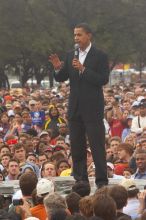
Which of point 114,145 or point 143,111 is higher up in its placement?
point 143,111

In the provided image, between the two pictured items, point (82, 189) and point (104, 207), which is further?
point (82, 189)

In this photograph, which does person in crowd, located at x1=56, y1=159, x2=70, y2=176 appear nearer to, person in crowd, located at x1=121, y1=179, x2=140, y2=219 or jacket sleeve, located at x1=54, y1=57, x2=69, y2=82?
jacket sleeve, located at x1=54, y1=57, x2=69, y2=82

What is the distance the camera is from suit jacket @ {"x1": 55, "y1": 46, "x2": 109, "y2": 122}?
860cm

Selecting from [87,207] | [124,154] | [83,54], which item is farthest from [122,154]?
[87,207]

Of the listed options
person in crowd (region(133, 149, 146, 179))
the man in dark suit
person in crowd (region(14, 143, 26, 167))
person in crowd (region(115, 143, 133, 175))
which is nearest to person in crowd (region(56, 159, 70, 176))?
person in crowd (region(115, 143, 133, 175))

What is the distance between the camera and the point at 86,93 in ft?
28.6

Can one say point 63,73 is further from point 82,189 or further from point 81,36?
point 82,189

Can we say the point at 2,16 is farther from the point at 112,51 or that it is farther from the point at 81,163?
the point at 81,163

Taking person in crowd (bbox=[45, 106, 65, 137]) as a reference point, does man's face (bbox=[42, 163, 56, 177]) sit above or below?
below

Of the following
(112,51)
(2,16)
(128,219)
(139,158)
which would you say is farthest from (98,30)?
(128,219)

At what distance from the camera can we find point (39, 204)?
310 inches

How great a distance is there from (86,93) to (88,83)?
0.13 meters

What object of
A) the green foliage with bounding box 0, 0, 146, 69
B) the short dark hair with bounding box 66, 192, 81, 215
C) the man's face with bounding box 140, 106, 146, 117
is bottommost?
the short dark hair with bounding box 66, 192, 81, 215

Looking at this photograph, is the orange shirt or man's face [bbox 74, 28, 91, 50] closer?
the orange shirt
